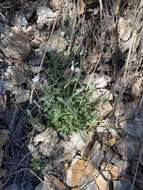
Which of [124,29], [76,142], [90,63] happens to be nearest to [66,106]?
[76,142]

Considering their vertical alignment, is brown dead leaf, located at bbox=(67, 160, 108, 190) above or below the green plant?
below

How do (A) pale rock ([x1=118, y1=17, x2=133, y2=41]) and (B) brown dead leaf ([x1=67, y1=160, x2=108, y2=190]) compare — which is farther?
(A) pale rock ([x1=118, y1=17, x2=133, y2=41])

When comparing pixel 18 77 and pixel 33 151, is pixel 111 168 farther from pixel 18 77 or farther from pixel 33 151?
pixel 18 77

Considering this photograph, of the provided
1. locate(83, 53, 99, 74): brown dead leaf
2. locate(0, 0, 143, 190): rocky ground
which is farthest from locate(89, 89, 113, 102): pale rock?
locate(83, 53, 99, 74): brown dead leaf

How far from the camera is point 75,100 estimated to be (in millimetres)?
1948

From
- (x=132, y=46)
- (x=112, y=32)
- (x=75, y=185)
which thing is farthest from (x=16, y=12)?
(x=75, y=185)

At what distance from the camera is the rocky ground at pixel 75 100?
1841mm

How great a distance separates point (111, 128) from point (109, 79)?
0.27 m

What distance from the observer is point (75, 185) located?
1.81 metres

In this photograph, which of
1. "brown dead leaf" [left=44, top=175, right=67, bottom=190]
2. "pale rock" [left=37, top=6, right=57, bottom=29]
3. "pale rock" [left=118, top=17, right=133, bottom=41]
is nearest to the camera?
"brown dead leaf" [left=44, top=175, right=67, bottom=190]

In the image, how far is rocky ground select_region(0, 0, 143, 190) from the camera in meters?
1.84

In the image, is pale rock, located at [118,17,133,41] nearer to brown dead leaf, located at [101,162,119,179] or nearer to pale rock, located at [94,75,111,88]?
pale rock, located at [94,75,111,88]

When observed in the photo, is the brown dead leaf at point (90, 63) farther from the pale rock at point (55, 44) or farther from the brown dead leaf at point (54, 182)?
the brown dead leaf at point (54, 182)

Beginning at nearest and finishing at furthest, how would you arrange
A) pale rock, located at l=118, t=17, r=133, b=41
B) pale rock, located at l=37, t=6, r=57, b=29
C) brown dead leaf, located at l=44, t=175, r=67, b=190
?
brown dead leaf, located at l=44, t=175, r=67, b=190 → pale rock, located at l=118, t=17, r=133, b=41 → pale rock, located at l=37, t=6, r=57, b=29
